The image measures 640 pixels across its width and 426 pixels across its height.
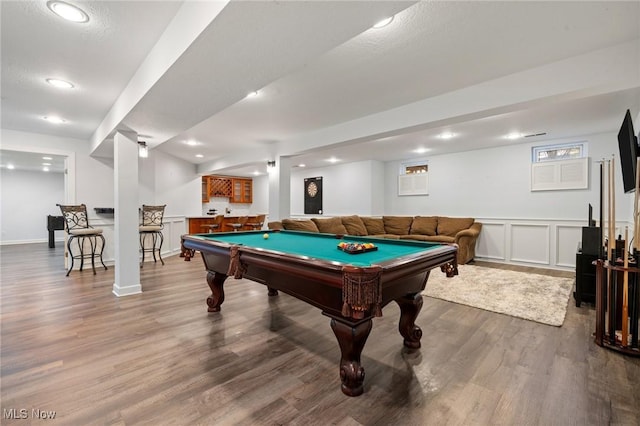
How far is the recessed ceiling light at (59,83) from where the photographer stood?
2.82m

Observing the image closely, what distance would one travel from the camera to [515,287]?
390cm

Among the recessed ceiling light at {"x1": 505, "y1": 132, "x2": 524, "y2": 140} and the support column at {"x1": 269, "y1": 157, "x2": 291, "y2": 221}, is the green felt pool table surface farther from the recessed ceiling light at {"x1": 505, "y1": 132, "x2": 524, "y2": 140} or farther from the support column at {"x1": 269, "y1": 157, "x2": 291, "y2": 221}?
the recessed ceiling light at {"x1": 505, "y1": 132, "x2": 524, "y2": 140}

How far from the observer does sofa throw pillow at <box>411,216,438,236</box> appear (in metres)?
6.32

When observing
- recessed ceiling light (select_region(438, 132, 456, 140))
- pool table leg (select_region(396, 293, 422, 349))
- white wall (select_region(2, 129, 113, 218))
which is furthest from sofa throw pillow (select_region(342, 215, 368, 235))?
white wall (select_region(2, 129, 113, 218))

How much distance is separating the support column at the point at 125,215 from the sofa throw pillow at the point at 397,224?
535 centimetres

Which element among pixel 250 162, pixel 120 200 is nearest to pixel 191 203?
pixel 250 162

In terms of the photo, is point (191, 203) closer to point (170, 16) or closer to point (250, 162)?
point (250, 162)

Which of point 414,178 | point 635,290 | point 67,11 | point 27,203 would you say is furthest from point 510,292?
point 27,203

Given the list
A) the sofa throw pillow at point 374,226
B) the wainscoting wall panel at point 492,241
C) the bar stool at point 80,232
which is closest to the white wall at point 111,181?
the bar stool at point 80,232

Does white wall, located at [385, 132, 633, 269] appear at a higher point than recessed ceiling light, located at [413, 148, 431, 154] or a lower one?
lower

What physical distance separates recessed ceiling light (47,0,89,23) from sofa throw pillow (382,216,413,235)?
630cm

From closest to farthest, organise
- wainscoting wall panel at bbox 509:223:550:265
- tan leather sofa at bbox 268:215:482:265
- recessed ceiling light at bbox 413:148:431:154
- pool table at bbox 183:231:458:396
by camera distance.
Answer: pool table at bbox 183:231:458:396 → wainscoting wall panel at bbox 509:223:550:265 → tan leather sofa at bbox 268:215:482:265 → recessed ceiling light at bbox 413:148:431:154

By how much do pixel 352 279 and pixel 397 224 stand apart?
568 cm

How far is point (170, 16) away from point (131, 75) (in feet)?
3.91
